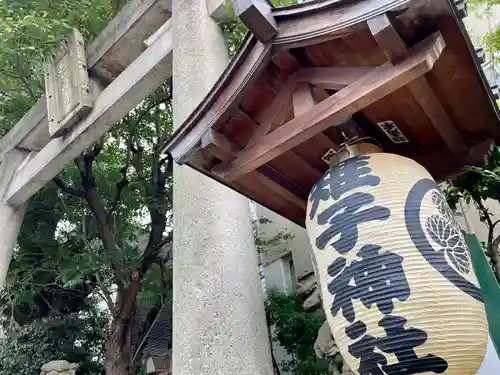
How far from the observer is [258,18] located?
2.52 meters

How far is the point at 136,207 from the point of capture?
1008 centimetres

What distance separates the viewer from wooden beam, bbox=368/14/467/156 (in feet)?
7.30

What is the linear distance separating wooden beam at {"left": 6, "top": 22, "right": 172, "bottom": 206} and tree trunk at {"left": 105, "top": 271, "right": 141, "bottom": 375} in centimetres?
254

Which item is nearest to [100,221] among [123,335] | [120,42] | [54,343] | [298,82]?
[123,335]

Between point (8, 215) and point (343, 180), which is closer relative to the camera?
point (343, 180)

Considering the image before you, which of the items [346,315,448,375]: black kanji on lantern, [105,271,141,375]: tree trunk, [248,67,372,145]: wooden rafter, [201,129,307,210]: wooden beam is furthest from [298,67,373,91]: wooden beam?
[105,271,141,375]: tree trunk

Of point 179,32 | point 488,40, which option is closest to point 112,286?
point 179,32

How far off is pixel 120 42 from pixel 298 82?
470cm

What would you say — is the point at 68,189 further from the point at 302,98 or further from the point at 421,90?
the point at 421,90

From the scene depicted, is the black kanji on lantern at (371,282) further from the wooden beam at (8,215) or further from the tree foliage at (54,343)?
the tree foliage at (54,343)

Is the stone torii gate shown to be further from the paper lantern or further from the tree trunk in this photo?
the tree trunk

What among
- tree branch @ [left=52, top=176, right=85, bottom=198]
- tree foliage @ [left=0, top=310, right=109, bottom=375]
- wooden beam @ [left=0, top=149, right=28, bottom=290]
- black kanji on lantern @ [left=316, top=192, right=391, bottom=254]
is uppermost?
tree branch @ [left=52, top=176, right=85, bottom=198]

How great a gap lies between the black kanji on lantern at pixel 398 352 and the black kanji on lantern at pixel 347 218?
16.2 inches

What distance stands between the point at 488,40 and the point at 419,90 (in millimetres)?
3866
